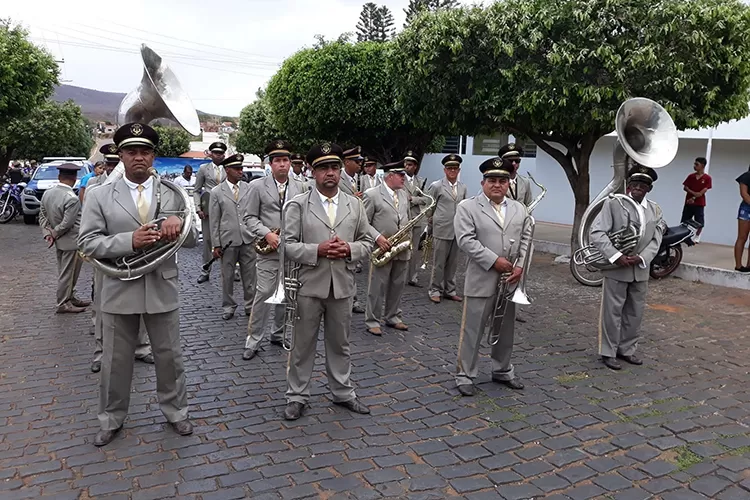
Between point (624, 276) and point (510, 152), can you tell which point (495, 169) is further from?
point (510, 152)

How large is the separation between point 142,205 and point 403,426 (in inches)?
102

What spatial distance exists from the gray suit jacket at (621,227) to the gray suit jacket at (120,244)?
13.3 ft

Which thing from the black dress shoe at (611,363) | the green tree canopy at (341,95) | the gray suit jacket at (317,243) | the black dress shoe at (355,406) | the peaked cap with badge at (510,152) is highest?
the green tree canopy at (341,95)

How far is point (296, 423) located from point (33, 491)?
182 centimetres

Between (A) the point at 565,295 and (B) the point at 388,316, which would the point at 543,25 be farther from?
(B) the point at 388,316

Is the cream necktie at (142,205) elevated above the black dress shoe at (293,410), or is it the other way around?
the cream necktie at (142,205)

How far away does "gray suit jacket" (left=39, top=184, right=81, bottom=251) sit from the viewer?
7648 millimetres

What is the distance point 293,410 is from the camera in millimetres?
4777

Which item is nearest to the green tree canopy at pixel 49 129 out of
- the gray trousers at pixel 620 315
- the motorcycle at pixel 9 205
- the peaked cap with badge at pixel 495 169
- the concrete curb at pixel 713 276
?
the motorcycle at pixel 9 205

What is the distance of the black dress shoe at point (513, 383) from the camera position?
5438 mm

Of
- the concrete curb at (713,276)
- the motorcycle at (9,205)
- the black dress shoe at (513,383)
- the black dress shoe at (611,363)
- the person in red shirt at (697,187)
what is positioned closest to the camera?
the black dress shoe at (513,383)

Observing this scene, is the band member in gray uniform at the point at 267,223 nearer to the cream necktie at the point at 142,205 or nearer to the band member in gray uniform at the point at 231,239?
the band member in gray uniform at the point at 231,239

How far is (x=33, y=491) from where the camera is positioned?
369 cm

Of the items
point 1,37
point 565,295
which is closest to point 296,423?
point 565,295
